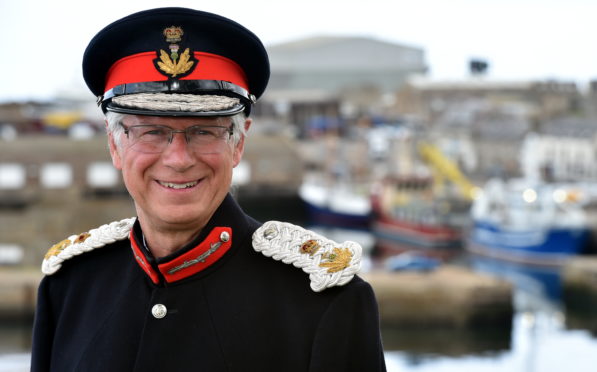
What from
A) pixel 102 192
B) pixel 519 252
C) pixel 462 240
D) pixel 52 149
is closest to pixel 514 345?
pixel 519 252

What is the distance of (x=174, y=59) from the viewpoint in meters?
1.96

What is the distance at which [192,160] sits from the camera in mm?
1907

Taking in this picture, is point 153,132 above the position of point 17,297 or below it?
above

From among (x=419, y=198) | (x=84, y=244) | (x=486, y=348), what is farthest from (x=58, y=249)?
(x=419, y=198)

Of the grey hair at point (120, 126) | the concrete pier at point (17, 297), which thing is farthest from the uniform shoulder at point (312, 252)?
the concrete pier at point (17, 297)

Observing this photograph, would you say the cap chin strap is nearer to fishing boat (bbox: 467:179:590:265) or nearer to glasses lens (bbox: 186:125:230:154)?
glasses lens (bbox: 186:125:230:154)

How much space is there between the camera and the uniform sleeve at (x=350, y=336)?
6.18ft

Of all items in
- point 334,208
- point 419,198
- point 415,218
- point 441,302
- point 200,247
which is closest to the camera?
point 200,247

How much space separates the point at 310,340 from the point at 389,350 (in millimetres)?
14556

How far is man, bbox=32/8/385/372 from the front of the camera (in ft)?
6.30

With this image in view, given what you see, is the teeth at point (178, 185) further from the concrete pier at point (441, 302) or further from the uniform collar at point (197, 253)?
the concrete pier at point (441, 302)

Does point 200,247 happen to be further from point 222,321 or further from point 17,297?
point 17,297

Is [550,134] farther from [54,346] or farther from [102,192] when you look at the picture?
[54,346]

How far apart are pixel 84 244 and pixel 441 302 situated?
1534 centimetres
